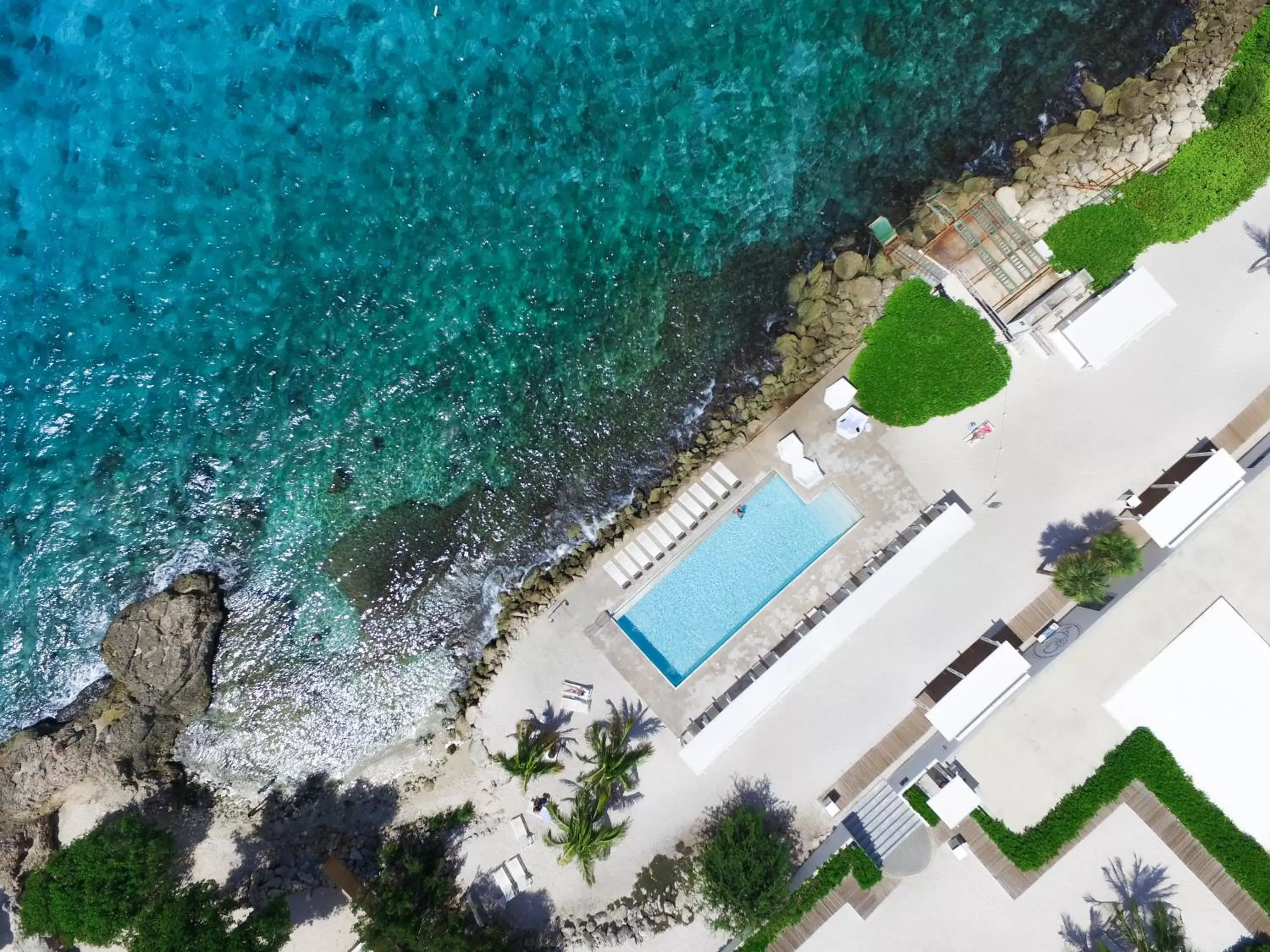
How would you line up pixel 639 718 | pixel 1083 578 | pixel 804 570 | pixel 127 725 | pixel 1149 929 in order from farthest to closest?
pixel 127 725, pixel 639 718, pixel 804 570, pixel 1149 929, pixel 1083 578

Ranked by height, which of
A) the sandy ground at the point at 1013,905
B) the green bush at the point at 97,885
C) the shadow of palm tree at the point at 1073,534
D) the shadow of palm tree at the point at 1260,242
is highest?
the green bush at the point at 97,885

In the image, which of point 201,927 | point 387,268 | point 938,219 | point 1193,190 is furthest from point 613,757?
point 1193,190

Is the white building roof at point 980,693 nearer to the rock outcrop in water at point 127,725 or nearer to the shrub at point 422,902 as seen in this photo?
the shrub at point 422,902

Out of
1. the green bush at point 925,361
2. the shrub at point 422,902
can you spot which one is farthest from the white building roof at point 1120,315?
the shrub at point 422,902

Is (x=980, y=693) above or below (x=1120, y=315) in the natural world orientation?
below

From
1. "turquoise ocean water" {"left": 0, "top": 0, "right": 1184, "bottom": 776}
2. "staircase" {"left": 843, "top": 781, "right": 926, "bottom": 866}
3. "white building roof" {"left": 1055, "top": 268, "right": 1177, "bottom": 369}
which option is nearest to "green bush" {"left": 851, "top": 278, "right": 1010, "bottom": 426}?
Answer: "white building roof" {"left": 1055, "top": 268, "right": 1177, "bottom": 369}

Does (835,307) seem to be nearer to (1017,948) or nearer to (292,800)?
(1017,948)

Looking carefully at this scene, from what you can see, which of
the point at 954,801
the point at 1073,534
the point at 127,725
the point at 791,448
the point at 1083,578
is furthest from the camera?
the point at 127,725

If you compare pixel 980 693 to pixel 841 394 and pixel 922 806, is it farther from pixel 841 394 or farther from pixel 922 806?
pixel 841 394
